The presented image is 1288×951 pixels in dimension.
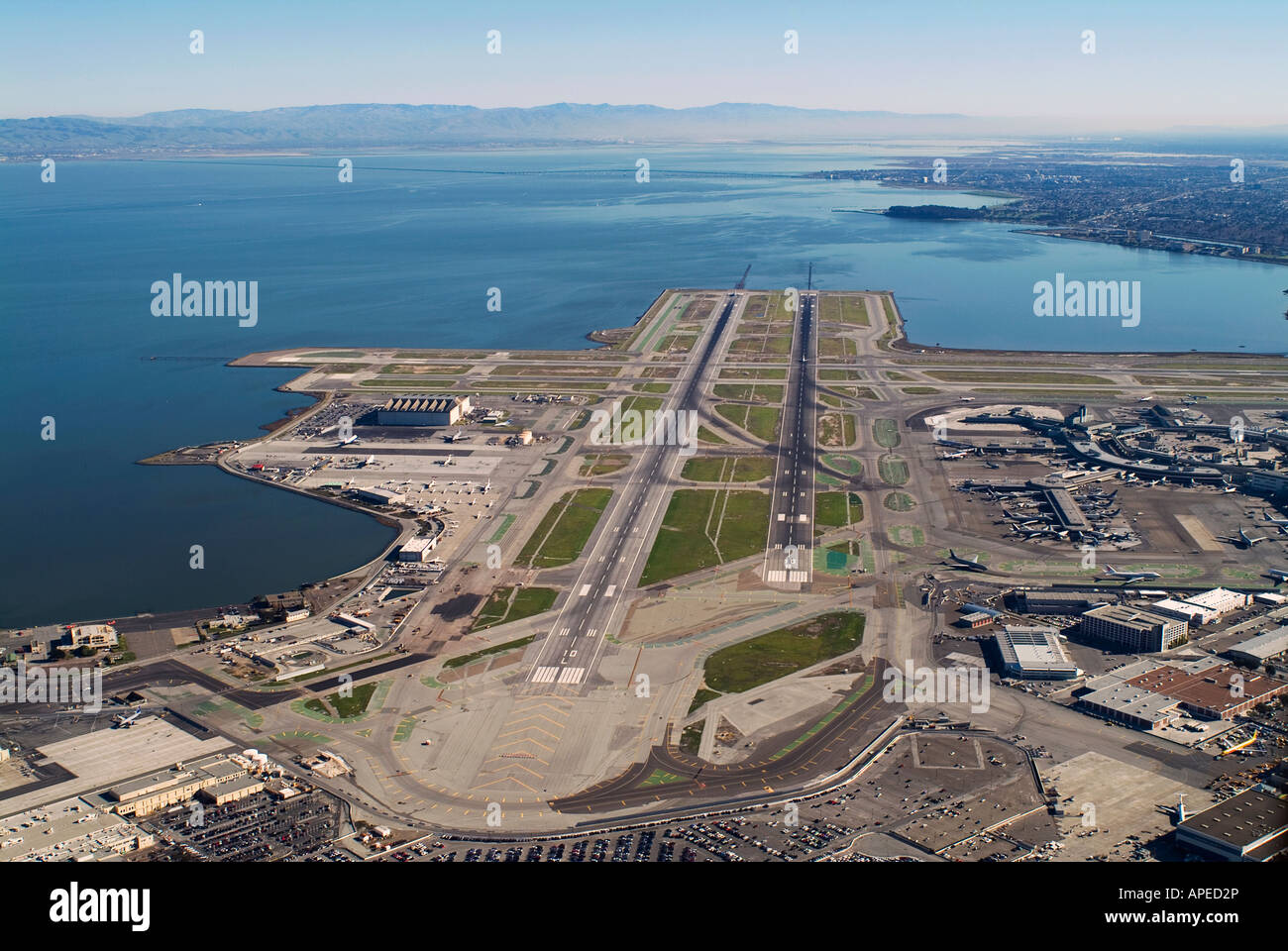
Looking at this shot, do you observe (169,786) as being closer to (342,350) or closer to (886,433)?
(886,433)

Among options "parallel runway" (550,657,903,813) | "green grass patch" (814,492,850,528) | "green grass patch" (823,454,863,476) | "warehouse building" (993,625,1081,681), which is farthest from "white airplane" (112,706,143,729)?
"green grass patch" (823,454,863,476)

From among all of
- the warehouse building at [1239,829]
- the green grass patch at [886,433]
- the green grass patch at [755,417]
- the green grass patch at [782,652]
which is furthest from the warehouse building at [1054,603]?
the green grass patch at [755,417]

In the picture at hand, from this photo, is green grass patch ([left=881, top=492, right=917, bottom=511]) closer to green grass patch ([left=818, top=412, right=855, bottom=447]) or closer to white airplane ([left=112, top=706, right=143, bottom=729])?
green grass patch ([left=818, top=412, right=855, bottom=447])

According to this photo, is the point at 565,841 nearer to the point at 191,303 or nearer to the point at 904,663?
the point at 904,663

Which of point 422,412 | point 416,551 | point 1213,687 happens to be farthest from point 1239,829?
point 422,412

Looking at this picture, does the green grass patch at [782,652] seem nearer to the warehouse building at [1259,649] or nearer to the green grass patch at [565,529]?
the green grass patch at [565,529]
